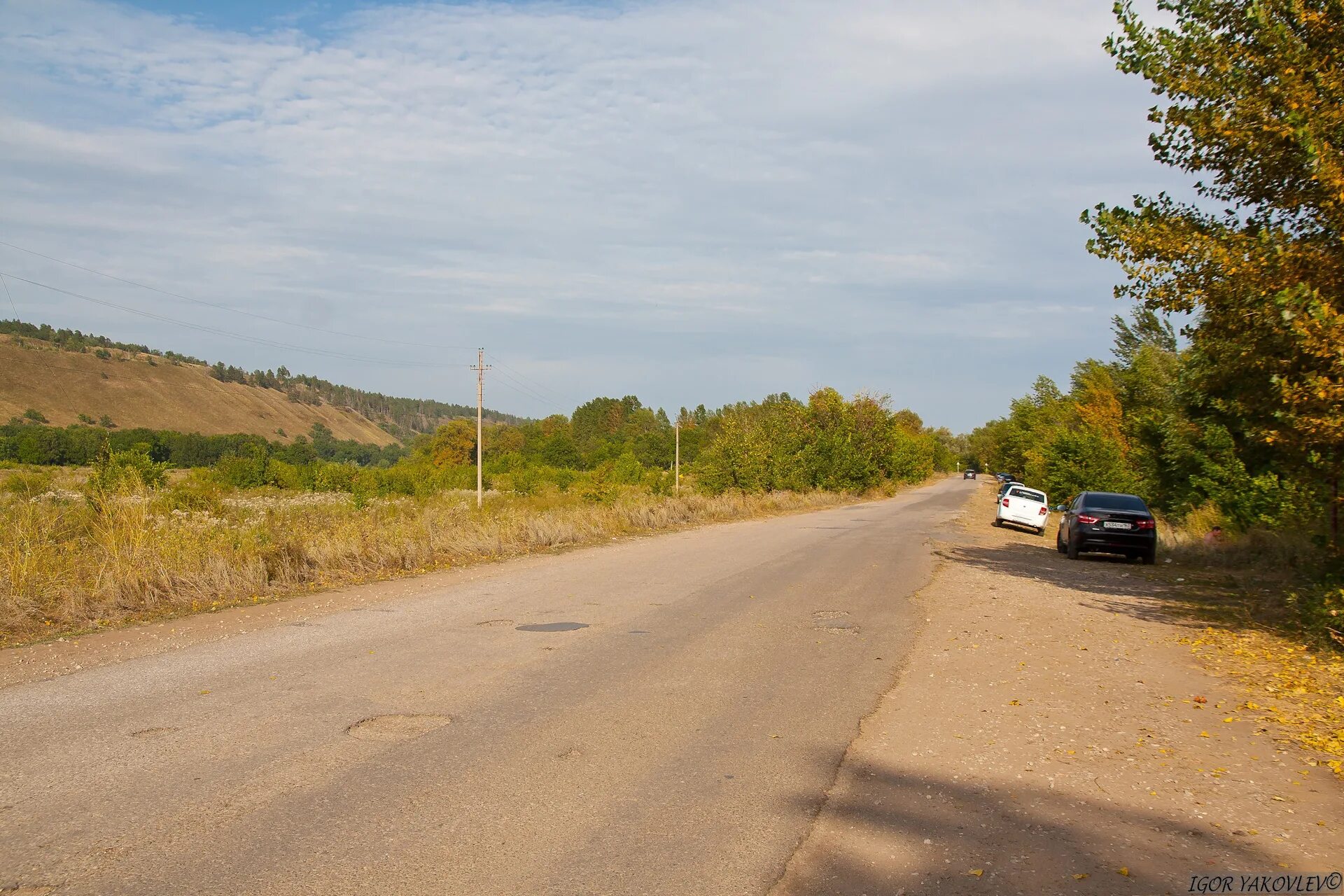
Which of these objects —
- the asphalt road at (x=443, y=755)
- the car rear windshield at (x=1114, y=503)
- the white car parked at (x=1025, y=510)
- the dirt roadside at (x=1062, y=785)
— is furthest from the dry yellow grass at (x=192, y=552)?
the white car parked at (x=1025, y=510)

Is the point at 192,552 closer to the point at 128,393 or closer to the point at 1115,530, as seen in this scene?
the point at 1115,530

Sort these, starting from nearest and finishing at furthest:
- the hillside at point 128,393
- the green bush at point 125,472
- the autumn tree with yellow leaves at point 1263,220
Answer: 1. the autumn tree with yellow leaves at point 1263,220
2. the green bush at point 125,472
3. the hillside at point 128,393

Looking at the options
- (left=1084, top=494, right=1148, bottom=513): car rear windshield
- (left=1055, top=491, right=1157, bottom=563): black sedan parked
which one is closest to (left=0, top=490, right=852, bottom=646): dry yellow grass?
(left=1055, top=491, right=1157, bottom=563): black sedan parked

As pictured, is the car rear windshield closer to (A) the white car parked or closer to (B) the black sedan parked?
(B) the black sedan parked

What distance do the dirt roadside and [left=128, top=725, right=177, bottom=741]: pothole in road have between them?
4120 mm

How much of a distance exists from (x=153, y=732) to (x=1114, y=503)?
1926 centimetres

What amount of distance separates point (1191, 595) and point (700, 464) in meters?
31.5

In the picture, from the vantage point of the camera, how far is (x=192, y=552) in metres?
11.6

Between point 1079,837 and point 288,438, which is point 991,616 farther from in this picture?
point 288,438

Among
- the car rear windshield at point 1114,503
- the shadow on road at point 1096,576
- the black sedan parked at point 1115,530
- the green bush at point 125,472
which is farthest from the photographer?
the car rear windshield at point 1114,503

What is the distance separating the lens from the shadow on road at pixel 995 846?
12.6 feet

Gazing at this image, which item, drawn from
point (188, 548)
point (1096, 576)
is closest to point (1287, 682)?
point (1096, 576)

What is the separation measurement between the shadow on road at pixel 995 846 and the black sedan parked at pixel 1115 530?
616 inches

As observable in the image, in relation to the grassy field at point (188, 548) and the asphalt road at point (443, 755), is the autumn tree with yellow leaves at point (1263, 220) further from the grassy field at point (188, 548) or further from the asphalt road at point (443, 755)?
the grassy field at point (188, 548)
